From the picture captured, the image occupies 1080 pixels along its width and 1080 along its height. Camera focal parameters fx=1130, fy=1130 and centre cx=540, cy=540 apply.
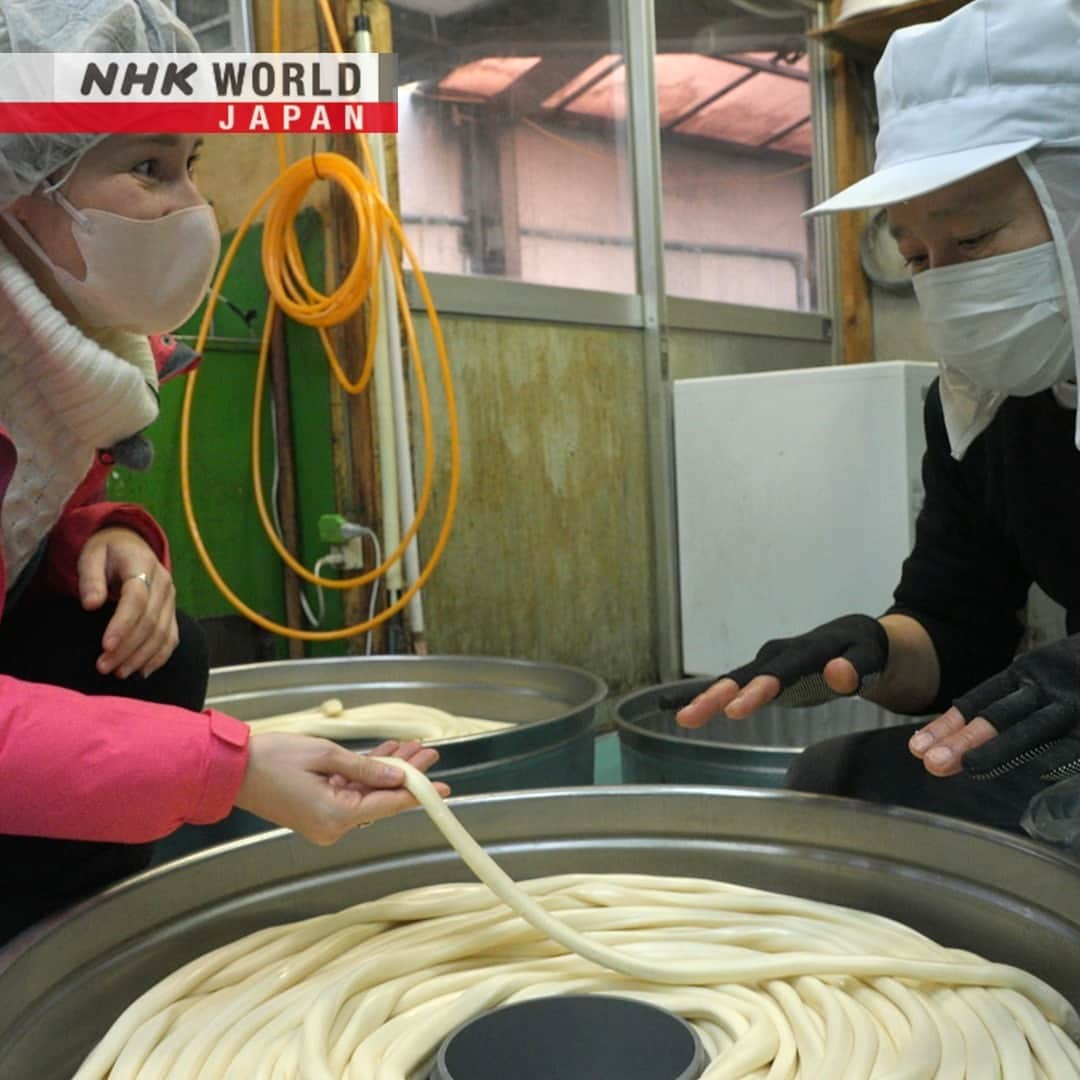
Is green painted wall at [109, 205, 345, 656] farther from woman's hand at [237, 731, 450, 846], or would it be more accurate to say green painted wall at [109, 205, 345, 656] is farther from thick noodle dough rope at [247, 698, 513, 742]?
woman's hand at [237, 731, 450, 846]

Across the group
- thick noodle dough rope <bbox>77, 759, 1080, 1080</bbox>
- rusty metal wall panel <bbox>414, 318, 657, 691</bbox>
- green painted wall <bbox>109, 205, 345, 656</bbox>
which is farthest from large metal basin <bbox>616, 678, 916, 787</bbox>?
green painted wall <bbox>109, 205, 345, 656</bbox>

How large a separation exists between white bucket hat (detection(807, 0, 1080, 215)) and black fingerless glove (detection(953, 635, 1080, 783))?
1.73ft

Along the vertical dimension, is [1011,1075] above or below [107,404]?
below

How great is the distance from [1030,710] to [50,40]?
1119mm

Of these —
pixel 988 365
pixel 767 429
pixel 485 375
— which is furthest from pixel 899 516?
pixel 988 365

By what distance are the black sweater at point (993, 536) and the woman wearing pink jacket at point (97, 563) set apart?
0.83 m

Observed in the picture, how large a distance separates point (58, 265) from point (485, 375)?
1896 mm

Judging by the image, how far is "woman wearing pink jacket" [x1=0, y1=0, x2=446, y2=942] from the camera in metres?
0.92

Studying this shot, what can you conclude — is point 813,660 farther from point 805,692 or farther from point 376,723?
point 376,723

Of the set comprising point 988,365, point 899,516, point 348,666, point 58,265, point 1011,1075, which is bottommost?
point 1011,1075

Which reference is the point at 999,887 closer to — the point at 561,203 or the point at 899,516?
the point at 899,516

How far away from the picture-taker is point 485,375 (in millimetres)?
2984

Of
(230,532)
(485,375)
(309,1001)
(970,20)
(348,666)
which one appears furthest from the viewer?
(485,375)

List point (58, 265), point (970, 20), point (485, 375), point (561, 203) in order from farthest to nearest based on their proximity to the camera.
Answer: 1. point (561, 203)
2. point (485, 375)
3. point (970, 20)
4. point (58, 265)
